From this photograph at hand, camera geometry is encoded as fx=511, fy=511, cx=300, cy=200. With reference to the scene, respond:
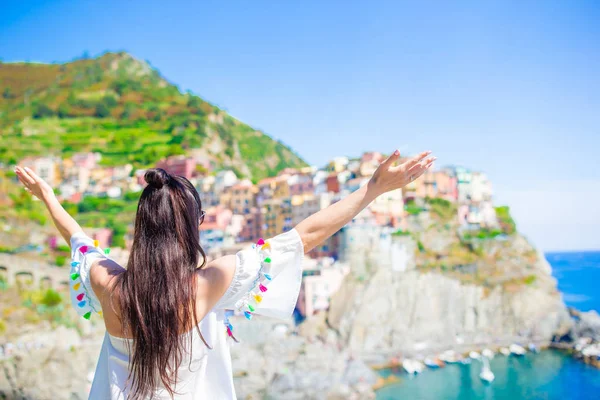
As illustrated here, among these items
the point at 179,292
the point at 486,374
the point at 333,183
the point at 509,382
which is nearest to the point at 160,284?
the point at 179,292

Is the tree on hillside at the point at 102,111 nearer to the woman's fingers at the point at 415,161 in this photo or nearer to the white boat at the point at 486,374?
the white boat at the point at 486,374

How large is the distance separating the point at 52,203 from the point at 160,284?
1.67ft

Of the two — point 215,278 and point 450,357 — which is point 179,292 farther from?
point 450,357

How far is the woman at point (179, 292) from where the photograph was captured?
88 centimetres

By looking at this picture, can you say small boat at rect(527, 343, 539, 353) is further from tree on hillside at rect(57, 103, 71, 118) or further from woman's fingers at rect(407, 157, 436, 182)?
tree on hillside at rect(57, 103, 71, 118)

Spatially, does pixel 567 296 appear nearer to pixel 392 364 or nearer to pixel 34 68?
pixel 392 364

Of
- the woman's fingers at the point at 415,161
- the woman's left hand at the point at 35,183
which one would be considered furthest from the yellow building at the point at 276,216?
the woman's fingers at the point at 415,161

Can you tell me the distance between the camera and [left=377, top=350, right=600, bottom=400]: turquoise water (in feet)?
49.6

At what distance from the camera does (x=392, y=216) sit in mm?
22016

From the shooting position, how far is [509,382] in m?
16.3

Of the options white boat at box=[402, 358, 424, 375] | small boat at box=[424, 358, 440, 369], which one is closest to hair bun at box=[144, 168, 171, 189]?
white boat at box=[402, 358, 424, 375]

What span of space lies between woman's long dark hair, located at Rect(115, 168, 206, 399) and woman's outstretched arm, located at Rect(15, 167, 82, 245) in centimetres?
33

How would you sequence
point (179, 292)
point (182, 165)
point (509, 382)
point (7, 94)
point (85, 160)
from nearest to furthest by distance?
point (179, 292)
point (509, 382)
point (182, 165)
point (85, 160)
point (7, 94)

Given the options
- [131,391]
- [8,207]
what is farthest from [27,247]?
[131,391]
